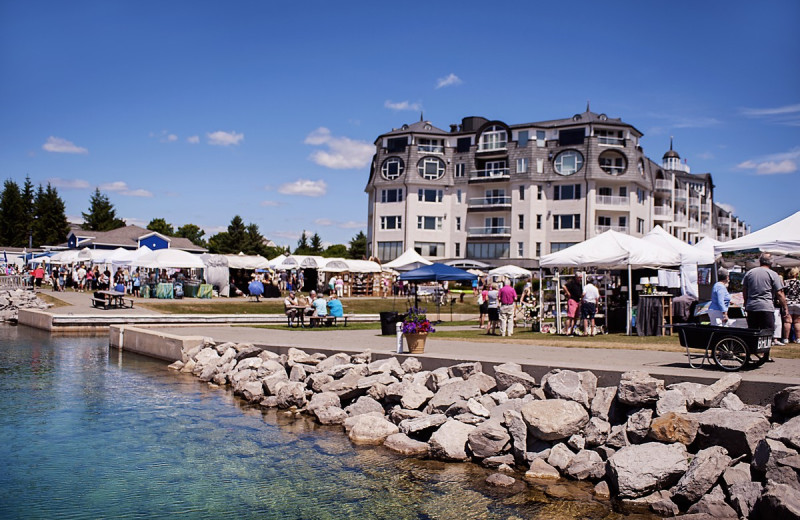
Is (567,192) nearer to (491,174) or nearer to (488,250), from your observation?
(491,174)

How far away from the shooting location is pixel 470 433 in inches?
451

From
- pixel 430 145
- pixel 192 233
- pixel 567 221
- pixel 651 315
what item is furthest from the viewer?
pixel 192 233

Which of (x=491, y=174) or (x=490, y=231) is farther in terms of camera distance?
(x=490, y=231)

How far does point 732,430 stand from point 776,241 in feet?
34.4

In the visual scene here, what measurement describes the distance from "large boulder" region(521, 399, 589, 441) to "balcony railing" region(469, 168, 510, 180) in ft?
210

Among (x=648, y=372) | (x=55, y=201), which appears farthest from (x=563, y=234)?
(x=55, y=201)

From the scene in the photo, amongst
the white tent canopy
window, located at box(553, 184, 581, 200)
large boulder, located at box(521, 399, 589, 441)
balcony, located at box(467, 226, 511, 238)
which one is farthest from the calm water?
balcony, located at box(467, 226, 511, 238)

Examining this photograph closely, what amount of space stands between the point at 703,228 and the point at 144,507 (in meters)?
100

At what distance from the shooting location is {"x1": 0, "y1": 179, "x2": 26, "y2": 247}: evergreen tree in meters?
100

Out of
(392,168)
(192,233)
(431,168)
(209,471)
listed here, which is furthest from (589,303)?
(192,233)

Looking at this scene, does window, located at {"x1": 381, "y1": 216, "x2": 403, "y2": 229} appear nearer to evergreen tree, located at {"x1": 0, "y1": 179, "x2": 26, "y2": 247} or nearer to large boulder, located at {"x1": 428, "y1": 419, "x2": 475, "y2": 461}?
evergreen tree, located at {"x1": 0, "y1": 179, "x2": 26, "y2": 247}

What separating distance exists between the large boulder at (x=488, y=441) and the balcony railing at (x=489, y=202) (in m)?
63.6

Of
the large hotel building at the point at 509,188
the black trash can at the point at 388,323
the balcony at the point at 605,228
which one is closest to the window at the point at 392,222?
the large hotel building at the point at 509,188

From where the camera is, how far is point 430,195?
76.1m
